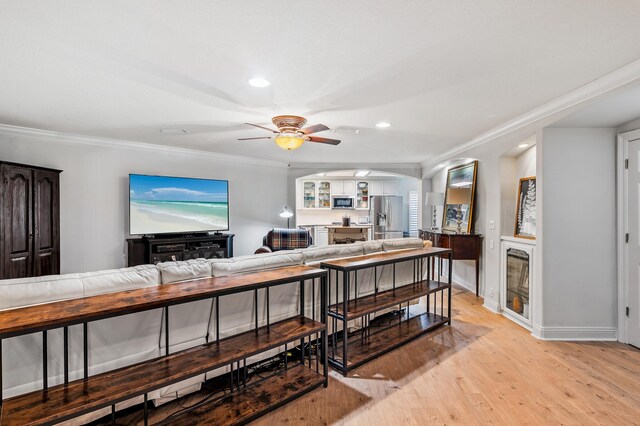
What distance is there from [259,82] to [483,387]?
9.79 feet

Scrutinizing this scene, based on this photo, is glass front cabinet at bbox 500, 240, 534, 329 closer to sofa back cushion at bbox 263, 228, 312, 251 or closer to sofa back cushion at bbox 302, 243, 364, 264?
sofa back cushion at bbox 302, 243, 364, 264

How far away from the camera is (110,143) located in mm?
4855

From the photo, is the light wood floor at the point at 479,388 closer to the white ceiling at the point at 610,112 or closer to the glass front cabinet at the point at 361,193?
the white ceiling at the point at 610,112

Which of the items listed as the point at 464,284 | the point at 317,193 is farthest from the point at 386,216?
the point at 464,284

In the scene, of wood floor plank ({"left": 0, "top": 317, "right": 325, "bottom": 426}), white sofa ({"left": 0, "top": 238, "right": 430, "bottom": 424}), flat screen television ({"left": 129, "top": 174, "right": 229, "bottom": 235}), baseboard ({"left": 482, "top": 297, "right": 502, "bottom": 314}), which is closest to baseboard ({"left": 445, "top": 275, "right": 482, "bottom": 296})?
baseboard ({"left": 482, "top": 297, "right": 502, "bottom": 314})

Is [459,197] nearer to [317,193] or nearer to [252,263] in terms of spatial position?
[252,263]

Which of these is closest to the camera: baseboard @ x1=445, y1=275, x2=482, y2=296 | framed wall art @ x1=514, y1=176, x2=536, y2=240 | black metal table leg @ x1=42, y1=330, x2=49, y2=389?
black metal table leg @ x1=42, y1=330, x2=49, y2=389

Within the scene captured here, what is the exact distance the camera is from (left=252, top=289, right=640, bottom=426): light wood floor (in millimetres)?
2072

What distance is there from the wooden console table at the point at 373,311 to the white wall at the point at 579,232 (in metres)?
1.08

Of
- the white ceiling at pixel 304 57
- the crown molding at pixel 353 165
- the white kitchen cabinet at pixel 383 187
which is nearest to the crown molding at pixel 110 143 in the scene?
the white ceiling at pixel 304 57

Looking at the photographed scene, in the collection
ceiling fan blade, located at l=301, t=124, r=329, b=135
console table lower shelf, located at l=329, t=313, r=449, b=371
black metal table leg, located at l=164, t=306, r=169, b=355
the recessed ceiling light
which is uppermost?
the recessed ceiling light

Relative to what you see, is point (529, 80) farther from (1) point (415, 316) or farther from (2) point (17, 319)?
(2) point (17, 319)

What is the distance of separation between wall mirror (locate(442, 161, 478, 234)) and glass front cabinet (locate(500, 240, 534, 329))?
0.94m

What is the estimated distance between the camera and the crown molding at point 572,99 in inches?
94.0
